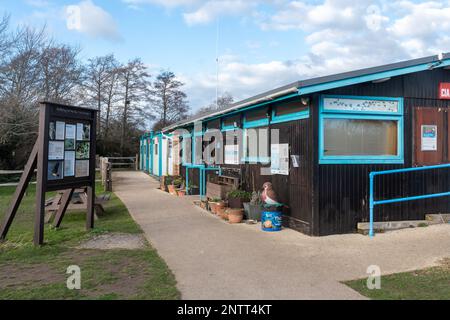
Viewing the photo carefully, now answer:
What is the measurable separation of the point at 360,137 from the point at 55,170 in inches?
220

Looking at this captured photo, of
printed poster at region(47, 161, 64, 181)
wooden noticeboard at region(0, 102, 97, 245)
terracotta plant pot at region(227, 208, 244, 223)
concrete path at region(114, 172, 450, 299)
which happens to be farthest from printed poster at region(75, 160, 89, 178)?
terracotta plant pot at region(227, 208, 244, 223)

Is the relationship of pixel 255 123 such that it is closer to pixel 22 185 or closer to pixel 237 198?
pixel 237 198

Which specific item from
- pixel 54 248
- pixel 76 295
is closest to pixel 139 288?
pixel 76 295

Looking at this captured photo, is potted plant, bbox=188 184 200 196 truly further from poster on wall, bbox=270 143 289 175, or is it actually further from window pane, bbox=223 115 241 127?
poster on wall, bbox=270 143 289 175

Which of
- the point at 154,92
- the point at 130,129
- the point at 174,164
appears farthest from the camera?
the point at 154,92

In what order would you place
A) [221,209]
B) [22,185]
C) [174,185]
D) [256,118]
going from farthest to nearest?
1. [174,185]
2. [256,118]
3. [221,209]
4. [22,185]

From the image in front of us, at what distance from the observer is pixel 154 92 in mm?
45938

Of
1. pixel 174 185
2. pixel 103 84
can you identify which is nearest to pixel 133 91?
pixel 103 84

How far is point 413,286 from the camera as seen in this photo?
14.7 feet
